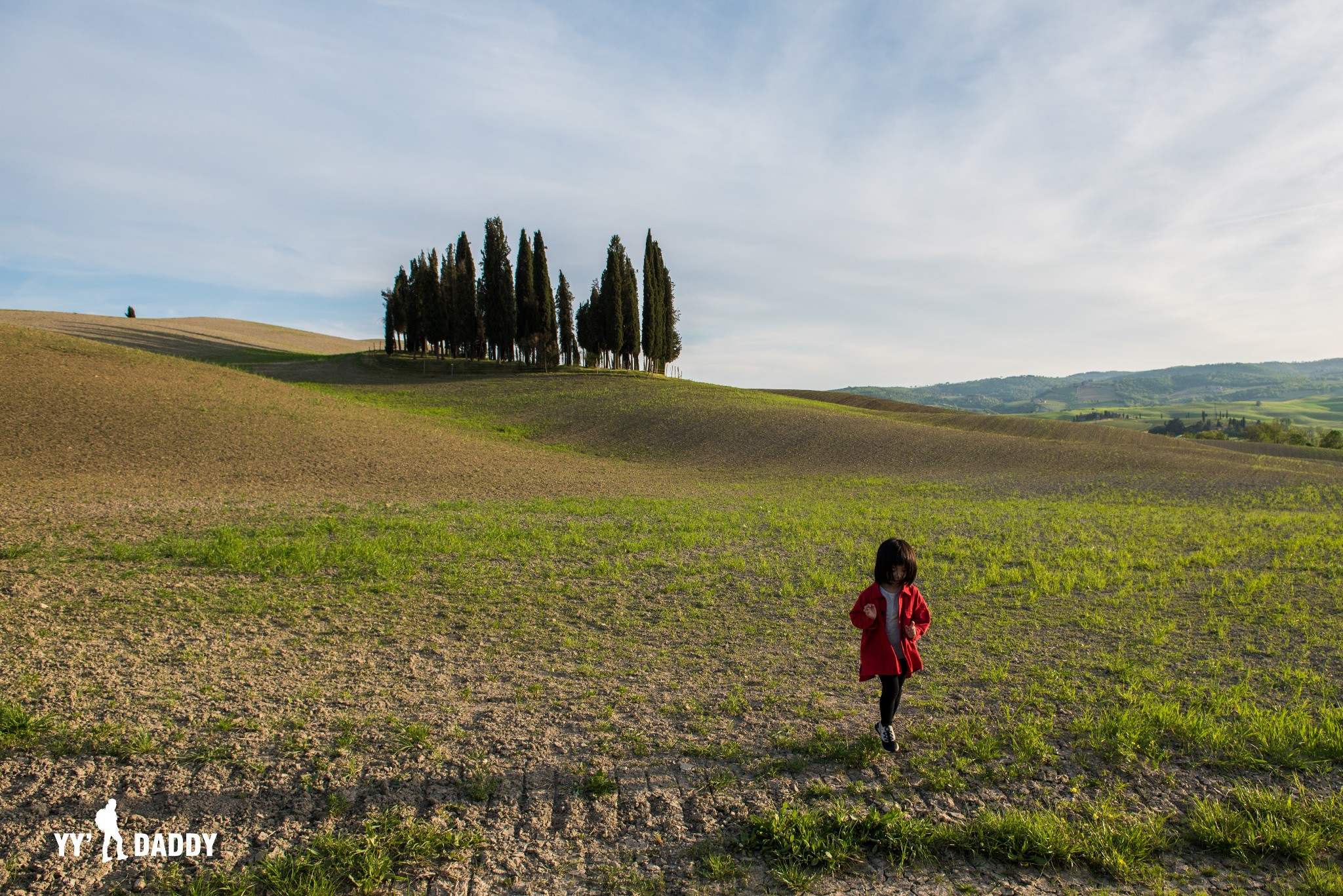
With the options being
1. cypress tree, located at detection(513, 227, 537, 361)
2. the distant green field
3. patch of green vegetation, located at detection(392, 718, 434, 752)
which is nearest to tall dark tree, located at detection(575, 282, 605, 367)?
cypress tree, located at detection(513, 227, 537, 361)

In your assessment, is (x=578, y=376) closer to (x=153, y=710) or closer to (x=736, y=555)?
(x=736, y=555)

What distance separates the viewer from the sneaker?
5.05 meters

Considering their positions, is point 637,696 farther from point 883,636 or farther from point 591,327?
point 591,327

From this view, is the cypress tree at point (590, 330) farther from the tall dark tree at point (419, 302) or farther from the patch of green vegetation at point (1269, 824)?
the patch of green vegetation at point (1269, 824)

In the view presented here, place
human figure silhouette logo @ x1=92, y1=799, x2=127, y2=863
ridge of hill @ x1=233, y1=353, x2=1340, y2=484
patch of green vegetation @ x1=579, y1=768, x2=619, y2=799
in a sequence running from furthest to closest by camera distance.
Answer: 1. ridge of hill @ x1=233, y1=353, x2=1340, y2=484
2. patch of green vegetation @ x1=579, y1=768, x2=619, y2=799
3. human figure silhouette logo @ x1=92, y1=799, x2=127, y2=863

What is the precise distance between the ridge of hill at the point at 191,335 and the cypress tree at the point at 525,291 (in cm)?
2381

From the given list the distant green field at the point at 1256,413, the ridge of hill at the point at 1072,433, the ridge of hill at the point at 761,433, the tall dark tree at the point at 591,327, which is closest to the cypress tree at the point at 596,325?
the tall dark tree at the point at 591,327

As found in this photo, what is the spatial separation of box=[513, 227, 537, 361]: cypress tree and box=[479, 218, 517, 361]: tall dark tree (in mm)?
527

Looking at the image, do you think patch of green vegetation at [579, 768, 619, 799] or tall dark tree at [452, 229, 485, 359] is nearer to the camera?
patch of green vegetation at [579, 768, 619, 799]

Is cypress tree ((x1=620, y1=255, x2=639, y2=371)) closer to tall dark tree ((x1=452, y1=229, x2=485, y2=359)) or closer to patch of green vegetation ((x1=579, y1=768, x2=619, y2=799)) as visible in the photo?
tall dark tree ((x1=452, y1=229, x2=485, y2=359))

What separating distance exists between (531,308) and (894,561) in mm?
51220

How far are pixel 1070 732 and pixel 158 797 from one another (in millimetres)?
6756

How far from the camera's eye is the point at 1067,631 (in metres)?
8.02

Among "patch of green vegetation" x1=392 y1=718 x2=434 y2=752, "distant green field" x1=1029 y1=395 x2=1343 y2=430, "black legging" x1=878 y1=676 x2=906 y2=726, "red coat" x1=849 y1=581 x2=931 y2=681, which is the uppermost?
"distant green field" x1=1029 y1=395 x2=1343 y2=430
